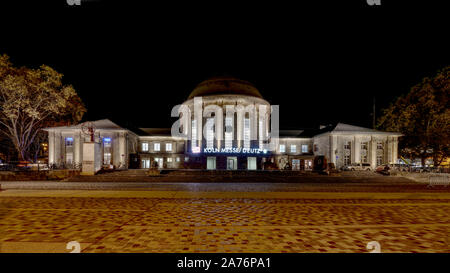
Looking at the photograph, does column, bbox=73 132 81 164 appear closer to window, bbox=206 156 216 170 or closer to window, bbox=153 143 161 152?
window, bbox=153 143 161 152

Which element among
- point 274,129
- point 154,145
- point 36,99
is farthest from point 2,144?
point 274,129

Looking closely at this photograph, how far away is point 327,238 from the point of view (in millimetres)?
5777

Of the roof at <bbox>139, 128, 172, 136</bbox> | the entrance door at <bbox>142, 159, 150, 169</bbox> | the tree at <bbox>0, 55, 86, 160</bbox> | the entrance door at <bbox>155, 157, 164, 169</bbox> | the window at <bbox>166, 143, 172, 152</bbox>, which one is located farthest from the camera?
the roof at <bbox>139, 128, 172, 136</bbox>

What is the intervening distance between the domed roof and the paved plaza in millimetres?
35203

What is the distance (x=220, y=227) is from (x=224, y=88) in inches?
1533

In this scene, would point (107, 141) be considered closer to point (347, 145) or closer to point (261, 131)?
point (261, 131)

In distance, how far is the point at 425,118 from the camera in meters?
40.5

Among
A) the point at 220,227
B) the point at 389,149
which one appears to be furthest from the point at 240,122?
the point at 220,227

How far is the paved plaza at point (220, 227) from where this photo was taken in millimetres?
5242

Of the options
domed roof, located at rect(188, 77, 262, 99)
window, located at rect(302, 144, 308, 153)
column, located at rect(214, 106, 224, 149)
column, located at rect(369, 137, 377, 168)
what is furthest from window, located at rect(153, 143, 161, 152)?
column, located at rect(369, 137, 377, 168)

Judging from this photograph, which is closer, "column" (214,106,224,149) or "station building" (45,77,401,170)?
"station building" (45,77,401,170)

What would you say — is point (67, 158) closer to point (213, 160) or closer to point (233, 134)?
point (213, 160)

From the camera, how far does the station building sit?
131 ft

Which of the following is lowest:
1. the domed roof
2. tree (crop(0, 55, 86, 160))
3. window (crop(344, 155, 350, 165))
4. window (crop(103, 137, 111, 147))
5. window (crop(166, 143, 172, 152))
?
window (crop(344, 155, 350, 165))
